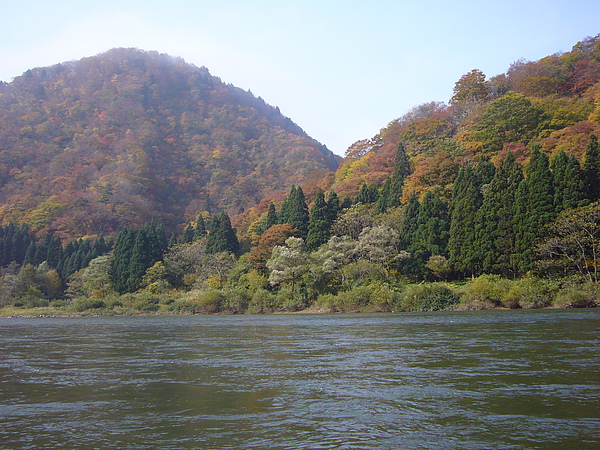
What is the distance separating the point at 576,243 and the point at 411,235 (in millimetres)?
18600

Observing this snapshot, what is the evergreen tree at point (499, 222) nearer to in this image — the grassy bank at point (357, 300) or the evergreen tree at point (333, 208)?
the grassy bank at point (357, 300)

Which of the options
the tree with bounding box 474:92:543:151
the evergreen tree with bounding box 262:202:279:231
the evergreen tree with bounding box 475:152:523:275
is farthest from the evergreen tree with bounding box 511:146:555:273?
the evergreen tree with bounding box 262:202:279:231

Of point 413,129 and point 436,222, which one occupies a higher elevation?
point 413,129

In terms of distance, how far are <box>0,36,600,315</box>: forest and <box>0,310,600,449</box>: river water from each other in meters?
26.5

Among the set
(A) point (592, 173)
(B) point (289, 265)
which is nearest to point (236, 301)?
(B) point (289, 265)

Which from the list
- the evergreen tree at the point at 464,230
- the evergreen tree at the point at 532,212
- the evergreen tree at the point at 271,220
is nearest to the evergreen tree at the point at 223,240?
the evergreen tree at the point at 271,220

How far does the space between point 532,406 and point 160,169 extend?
148 meters

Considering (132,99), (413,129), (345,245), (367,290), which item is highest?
(132,99)

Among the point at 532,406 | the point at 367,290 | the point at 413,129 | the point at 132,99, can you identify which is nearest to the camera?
the point at 532,406

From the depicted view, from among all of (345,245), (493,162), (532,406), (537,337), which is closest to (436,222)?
(345,245)

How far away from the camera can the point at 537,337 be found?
58.7ft

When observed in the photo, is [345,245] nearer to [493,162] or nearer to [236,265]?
[236,265]

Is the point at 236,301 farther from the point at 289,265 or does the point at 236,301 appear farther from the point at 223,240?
the point at 223,240

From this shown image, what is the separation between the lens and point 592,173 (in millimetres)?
41406
